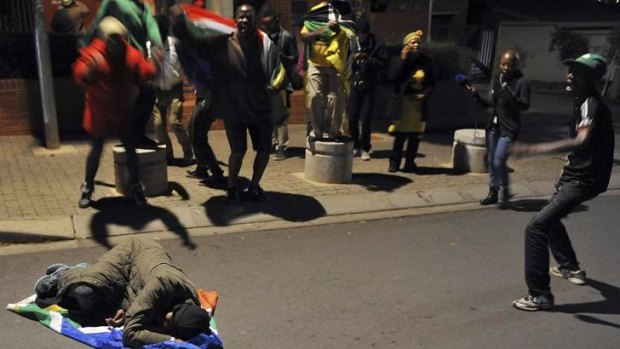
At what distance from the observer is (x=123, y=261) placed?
14.0 feet

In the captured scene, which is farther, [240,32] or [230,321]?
[240,32]

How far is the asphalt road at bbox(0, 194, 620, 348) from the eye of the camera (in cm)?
403

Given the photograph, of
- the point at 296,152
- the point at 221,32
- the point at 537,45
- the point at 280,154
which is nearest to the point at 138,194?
the point at 221,32

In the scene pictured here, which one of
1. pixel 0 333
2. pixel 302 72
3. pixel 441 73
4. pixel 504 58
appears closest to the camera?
pixel 0 333

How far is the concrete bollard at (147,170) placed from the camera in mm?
6180

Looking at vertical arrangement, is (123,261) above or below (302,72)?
below

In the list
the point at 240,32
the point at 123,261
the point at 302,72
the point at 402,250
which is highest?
the point at 240,32

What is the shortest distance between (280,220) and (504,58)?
9.66 feet

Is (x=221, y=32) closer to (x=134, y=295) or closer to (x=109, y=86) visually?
(x=109, y=86)

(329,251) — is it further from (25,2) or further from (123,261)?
(25,2)

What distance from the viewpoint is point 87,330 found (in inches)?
154

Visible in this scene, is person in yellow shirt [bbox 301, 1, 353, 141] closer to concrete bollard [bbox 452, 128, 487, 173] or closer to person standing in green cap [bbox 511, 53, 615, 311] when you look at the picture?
concrete bollard [bbox 452, 128, 487, 173]

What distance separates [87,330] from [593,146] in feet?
12.0

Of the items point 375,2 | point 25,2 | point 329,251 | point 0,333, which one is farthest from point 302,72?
point 375,2
